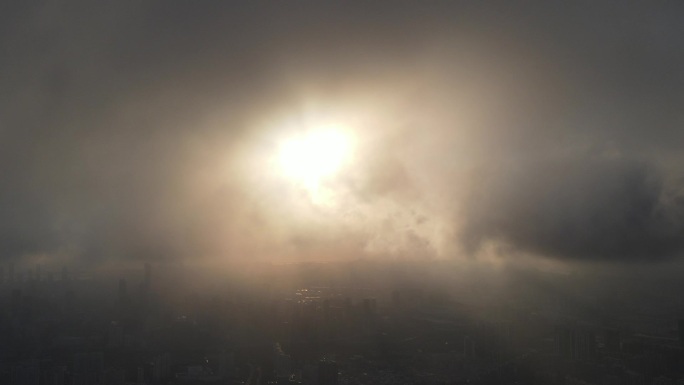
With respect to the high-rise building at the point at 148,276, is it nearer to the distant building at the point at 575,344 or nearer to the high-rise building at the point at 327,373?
the high-rise building at the point at 327,373

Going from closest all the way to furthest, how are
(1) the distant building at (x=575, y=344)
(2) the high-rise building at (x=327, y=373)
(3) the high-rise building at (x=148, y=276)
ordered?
1. (2) the high-rise building at (x=327, y=373)
2. (1) the distant building at (x=575, y=344)
3. (3) the high-rise building at (x=148, y=276)

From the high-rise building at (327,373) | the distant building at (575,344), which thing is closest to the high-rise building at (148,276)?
the high-rise building at (327,373)

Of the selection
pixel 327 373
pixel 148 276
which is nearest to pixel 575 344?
pixel 327 373

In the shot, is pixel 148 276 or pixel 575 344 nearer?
pixel 575 344

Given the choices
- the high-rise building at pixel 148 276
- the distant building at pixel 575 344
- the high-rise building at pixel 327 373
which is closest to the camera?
the high-rise building at pixel 327 373

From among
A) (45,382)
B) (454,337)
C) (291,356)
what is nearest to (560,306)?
(454,337)

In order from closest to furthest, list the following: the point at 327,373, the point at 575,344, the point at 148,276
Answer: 1. the point at 327,373
2. the point at 575,344
3. the point at 148,276

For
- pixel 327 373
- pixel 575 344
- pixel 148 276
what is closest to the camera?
pixel 327 373

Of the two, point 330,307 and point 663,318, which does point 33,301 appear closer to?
point 330,307

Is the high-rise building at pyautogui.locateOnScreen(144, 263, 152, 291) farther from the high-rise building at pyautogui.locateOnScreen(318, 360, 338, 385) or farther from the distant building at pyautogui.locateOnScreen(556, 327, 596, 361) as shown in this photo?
the distant building at pyautogui.locateOnScreen(556, 327, 596, 361)

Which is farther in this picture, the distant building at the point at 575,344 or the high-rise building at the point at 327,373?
the distant building at the point at 575,344

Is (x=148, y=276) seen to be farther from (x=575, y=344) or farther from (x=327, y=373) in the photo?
(x=575, y=344)

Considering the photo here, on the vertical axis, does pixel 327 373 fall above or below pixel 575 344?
below
